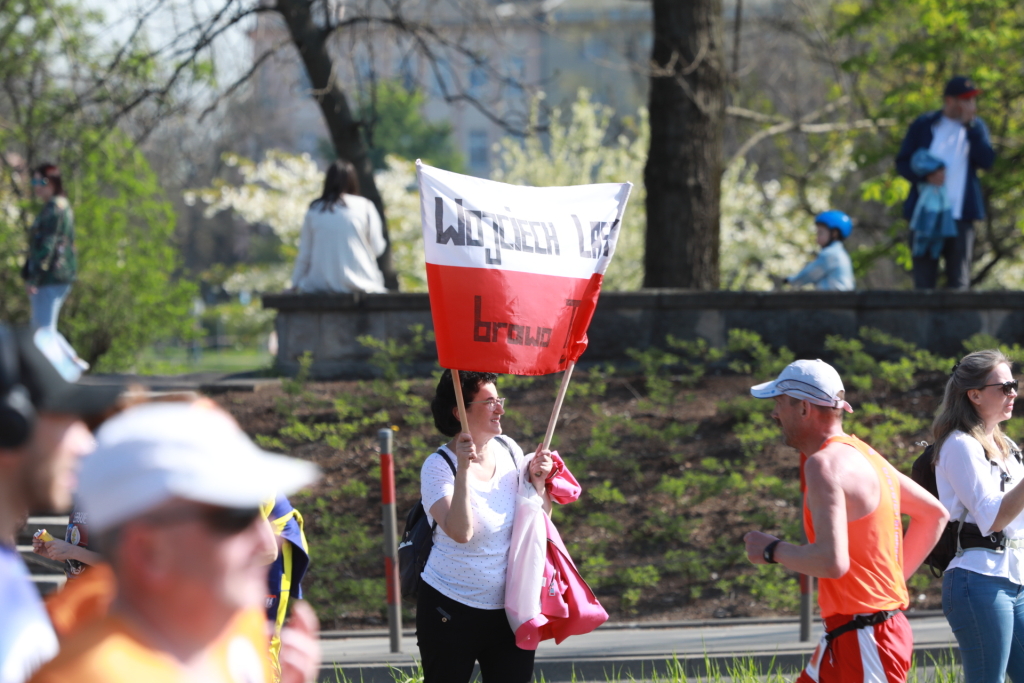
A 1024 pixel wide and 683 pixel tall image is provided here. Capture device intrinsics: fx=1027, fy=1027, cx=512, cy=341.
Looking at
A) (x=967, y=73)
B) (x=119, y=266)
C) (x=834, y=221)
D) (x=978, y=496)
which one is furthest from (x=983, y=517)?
(x=119, y=266)

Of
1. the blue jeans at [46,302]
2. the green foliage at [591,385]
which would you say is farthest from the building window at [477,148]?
the green foliage at [591,385]

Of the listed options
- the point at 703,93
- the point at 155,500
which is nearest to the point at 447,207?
the point at 155,500

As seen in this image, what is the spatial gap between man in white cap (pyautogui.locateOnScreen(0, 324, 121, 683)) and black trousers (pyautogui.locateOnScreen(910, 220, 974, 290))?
10000 millimetres

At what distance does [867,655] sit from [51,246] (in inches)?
376

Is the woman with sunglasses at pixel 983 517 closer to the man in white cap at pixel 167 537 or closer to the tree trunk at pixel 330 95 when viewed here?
the man in white cap at pixel 167 537

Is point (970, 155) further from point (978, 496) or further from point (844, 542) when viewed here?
point (844, 542)

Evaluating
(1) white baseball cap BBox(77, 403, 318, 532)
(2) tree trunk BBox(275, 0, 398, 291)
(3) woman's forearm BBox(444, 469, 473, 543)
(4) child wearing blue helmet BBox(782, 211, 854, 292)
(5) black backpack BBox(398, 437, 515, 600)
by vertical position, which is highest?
(2) tree trunk BBox(275, 0, 398, 291)

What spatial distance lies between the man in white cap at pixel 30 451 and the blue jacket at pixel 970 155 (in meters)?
9.69

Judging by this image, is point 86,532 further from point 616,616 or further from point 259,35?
point 259,35

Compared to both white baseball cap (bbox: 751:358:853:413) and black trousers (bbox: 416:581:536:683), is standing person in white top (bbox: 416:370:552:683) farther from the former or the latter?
white baseball cap (bbox: 751:358:853:413)

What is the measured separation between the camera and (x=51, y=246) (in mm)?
10570

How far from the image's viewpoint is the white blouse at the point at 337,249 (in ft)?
33.1

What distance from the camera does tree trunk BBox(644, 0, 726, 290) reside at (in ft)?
34.7

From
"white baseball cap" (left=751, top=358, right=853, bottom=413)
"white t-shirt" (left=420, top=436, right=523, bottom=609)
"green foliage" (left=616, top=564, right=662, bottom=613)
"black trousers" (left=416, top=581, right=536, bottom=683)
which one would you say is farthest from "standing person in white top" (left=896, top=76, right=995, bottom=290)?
"black trousers" (left=416, top=581, right=536, bottom=683)
